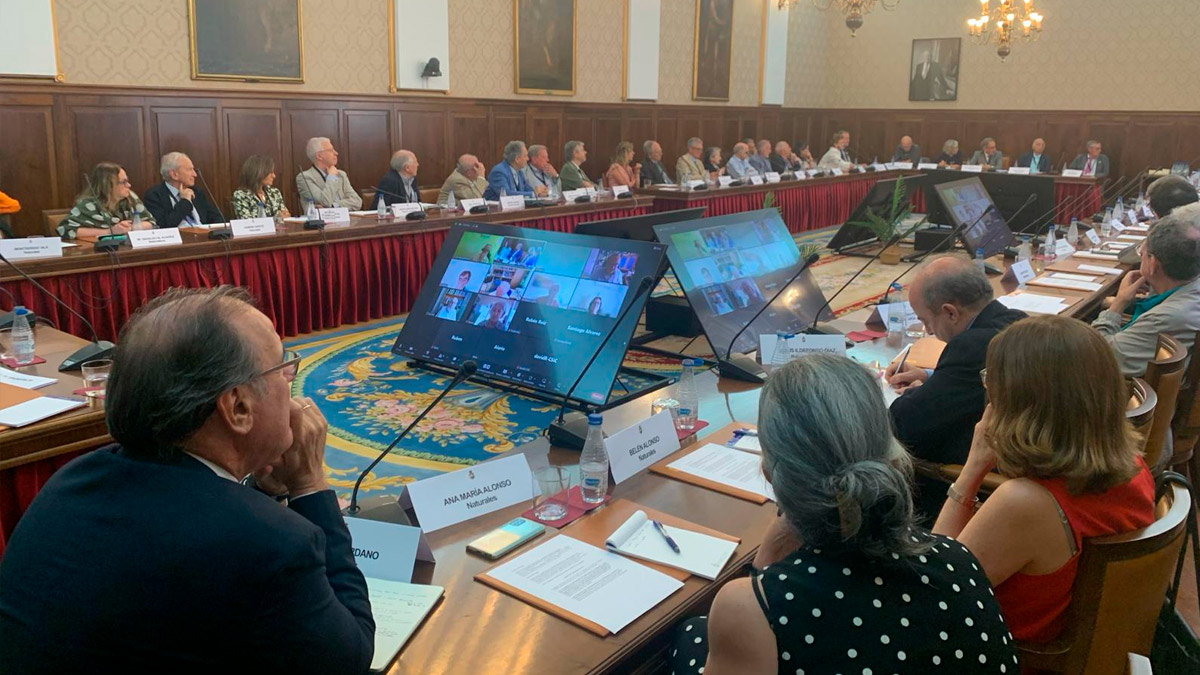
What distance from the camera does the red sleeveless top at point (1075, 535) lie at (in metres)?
1.54

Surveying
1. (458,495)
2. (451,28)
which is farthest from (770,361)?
(451,28)

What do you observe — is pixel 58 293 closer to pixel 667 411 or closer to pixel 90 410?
pixel 90 410

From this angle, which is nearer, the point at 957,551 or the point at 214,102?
the point at 957,551

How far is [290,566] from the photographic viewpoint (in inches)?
40.6

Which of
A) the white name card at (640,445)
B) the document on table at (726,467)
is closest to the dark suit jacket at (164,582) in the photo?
the white name card at (640,445)

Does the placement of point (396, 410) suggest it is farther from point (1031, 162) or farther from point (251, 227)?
point (1031, 162)

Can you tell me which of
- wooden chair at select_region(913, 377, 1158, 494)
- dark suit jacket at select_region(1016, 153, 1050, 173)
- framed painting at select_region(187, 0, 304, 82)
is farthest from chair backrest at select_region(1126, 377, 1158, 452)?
dark suit jacket at select_region(1016, 153, 1050, 173)

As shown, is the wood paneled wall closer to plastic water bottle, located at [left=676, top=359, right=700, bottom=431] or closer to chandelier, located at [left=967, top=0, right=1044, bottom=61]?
chandelier, located at [left=967, top=0, right=1044, bottom=61]

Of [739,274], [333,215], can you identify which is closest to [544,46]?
[333,215]

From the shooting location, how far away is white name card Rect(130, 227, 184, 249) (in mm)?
4652

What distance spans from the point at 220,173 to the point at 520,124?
135 inches

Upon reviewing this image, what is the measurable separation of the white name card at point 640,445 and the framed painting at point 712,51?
10.7 metres

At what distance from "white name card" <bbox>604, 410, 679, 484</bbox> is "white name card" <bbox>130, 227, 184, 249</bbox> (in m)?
3.65

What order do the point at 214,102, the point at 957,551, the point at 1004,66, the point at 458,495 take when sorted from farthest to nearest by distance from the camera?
1. the point at 1004,66
2. the point at 214,102
3. the point at 458,495
4. the point at 957,551
